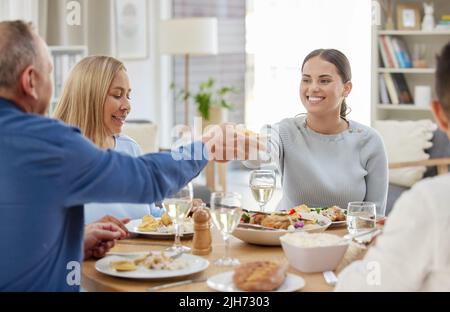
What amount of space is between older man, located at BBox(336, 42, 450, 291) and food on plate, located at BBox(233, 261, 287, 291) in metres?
0.26

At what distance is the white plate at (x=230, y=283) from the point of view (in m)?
1.67

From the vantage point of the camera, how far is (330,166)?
9.88 ft

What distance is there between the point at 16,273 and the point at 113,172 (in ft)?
0.99

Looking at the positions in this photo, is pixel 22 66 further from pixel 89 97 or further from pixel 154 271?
pixel 89 97

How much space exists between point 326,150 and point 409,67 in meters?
3.52

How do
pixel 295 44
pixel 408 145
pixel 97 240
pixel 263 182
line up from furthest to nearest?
pixel 295 44 → pixel 408 145 → pixel 263 182 → pixel 97 240

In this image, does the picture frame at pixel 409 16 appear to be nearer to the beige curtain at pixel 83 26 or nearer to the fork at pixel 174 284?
the beige curtain at pixel 83 26

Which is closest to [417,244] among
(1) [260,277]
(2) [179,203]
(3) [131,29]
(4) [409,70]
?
(1) [260,277]

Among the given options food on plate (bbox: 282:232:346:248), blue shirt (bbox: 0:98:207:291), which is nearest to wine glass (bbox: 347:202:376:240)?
food on plate (bbox: 282:232:346:248)

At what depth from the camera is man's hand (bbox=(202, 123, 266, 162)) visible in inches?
78.1

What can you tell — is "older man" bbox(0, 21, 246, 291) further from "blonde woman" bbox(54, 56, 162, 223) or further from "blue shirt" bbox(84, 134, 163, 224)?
"blonde woman" bbox(54, 56, 162, 223)

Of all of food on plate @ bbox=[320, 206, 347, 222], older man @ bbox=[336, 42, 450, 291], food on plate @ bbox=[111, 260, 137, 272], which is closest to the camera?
older man @ bbox=[336, 42, 450, 291]

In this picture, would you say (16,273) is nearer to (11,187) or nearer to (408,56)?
(11,187)
